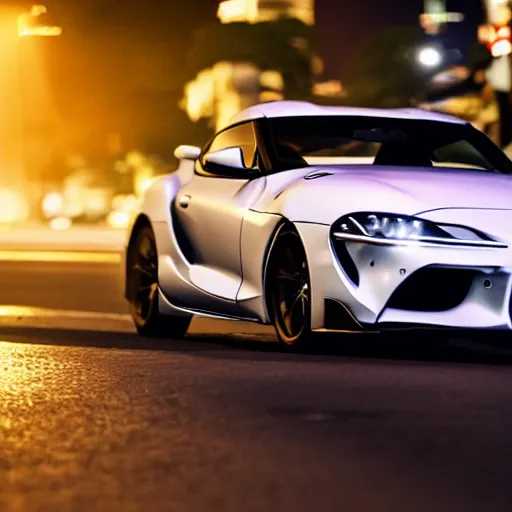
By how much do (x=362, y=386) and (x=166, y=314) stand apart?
2892 mm

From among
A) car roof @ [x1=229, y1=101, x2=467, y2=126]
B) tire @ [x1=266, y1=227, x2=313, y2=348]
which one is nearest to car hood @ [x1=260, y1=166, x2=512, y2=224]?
tire @ [x1=266, y1=227, x2=313, y2=348]

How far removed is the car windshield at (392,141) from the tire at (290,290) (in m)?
1.04

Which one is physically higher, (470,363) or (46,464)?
(46,464)

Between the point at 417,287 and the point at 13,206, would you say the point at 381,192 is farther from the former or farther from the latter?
the point at 13,206

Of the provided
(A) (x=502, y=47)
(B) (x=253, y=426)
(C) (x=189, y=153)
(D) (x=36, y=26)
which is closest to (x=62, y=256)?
(D) (x=36, y=26)

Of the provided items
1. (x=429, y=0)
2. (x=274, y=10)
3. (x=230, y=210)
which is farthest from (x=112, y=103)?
(x=230, y=210)

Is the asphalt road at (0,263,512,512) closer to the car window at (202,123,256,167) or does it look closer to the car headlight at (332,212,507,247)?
the car headlight at (332,212,507,247)

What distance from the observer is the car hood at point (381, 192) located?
8031mm

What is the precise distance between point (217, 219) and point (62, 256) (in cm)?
1844

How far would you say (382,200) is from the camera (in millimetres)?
8031

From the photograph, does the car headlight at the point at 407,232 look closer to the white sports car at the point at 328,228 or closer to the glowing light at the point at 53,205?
the white sports car at the point at 328,228

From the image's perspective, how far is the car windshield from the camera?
964 cm

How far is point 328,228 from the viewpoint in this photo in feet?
26.5

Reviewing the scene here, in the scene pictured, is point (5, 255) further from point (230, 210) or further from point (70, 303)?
point (230, 210)
